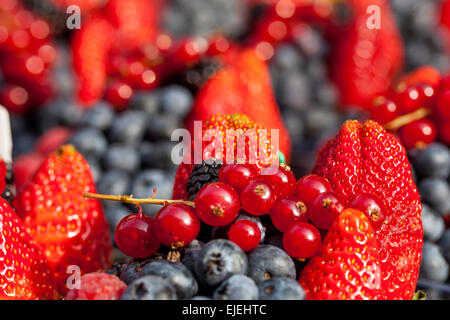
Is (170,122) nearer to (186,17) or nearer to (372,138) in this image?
(372,138)

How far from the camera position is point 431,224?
114 centimetres

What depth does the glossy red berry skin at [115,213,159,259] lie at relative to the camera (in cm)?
68

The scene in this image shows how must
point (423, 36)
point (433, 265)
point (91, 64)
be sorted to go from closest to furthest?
point (433, 265)
point (91, 64)
point (423, 36)

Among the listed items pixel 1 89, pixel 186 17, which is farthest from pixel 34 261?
pixel 186 17

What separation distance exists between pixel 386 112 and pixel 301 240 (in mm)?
629

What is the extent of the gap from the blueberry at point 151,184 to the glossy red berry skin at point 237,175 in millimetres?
746

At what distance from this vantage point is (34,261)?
0.77 metres

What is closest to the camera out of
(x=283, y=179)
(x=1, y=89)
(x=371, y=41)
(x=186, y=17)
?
(x=283, y=179)

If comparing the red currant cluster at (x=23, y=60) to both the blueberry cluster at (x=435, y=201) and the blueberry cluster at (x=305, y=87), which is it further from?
the blueberry cluster at (x=435, y=201)

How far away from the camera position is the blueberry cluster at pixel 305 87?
85.4 inches

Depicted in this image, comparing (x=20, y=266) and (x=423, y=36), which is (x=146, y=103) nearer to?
(x=20, y=266)

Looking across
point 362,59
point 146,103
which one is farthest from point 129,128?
point 362,59

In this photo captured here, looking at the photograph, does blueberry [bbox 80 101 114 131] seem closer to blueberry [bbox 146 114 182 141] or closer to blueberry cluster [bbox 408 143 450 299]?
blueberry [bbox 146 114 182 141]
